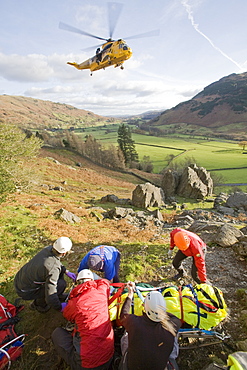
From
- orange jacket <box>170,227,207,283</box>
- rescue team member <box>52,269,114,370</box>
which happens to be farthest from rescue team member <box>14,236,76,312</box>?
orange jacket <box>170,227,207,283</box>

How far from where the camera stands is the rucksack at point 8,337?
3.72 m

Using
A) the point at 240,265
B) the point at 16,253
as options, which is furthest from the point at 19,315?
the point at 240,265

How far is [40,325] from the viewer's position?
189 inches

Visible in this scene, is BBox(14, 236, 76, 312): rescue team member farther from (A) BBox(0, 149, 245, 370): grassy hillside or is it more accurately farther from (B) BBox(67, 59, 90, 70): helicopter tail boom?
(B) BBox(67, 59, 90, 70): helicopter tail boom

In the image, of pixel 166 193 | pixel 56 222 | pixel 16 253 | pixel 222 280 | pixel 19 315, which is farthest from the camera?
pixel 166 193

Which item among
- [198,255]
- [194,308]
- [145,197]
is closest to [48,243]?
[198,255]

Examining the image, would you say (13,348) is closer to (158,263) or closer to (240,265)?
(158,263)

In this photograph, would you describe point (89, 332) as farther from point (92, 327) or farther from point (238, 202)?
point (238, 202)

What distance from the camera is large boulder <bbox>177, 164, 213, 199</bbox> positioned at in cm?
3138

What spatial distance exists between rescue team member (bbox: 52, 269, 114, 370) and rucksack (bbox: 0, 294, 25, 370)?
1027 millimetres

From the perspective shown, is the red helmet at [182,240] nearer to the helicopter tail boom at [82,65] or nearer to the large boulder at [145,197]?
the large boulder at [145,197]

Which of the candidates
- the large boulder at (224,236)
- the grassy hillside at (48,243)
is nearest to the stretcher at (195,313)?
the grassy hillside at (48,243)

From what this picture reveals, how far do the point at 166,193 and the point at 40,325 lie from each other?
98.4 feet

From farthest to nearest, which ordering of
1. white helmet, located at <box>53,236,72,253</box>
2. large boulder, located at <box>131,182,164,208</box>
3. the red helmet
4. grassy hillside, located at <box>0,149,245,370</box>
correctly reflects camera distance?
1. large boulder, located at <box>131,182,164,208</box>
2. the red helmet
3. white helmet, located at <box>53,236,72,253</box>
4. grassy hillside, located at <box>0,149,245,370</box>
